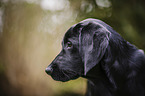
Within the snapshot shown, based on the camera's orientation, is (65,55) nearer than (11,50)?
Yes

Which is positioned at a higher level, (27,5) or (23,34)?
(27,5)

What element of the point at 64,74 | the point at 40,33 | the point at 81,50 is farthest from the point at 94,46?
the point at 40,33

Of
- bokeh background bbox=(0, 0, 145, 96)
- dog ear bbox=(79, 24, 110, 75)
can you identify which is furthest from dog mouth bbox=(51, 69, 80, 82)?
bokeh background bbox=(0, 0, 145, 96)

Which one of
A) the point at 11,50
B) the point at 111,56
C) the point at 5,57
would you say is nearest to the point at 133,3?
the point at 111,56

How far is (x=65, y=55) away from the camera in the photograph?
1.08 meters

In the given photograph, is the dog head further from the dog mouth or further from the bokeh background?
the bokeh background

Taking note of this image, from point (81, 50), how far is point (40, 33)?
266 cm

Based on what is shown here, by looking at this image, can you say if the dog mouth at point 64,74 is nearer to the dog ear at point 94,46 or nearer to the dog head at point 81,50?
the dog head at point 81,50

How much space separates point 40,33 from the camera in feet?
11.5

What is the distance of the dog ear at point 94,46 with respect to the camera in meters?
0.93

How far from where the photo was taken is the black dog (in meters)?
0.95

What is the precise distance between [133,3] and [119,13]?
13.4 inches

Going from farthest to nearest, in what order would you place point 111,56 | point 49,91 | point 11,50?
point 11,50 → point 49,91 → point 111,56

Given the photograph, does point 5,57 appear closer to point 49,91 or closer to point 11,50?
point 11,50
